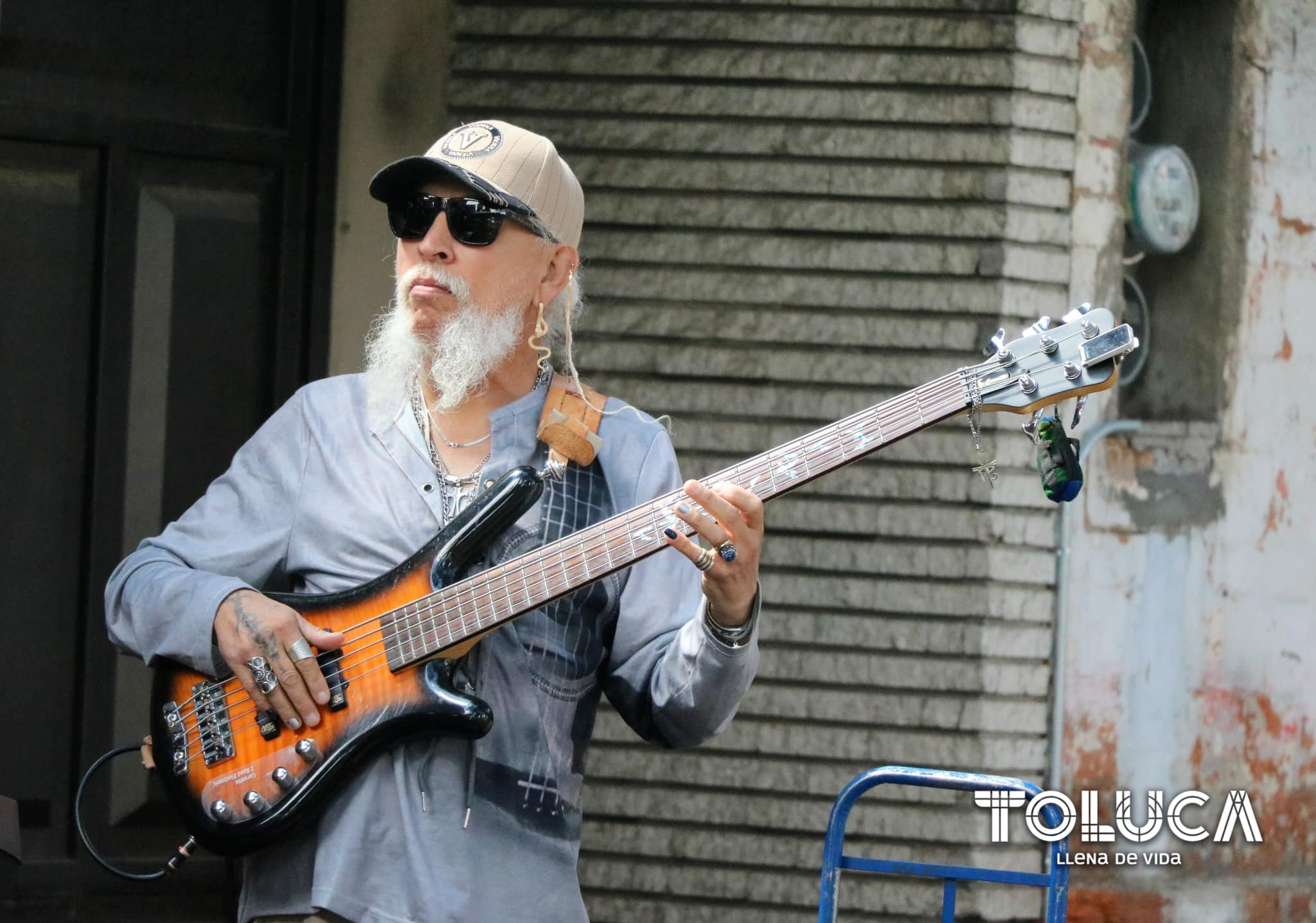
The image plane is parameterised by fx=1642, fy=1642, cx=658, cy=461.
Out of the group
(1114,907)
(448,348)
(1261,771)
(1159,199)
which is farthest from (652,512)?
(1261,771)

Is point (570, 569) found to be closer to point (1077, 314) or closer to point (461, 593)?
point (461, 593)

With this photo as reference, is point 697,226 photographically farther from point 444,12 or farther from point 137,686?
point 137,686

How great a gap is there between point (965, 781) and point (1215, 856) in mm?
2430

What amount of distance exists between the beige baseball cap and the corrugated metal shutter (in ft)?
6.12

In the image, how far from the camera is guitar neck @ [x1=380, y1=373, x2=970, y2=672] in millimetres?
2639

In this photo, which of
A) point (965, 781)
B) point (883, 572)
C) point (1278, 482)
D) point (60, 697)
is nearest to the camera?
point (965, 781)

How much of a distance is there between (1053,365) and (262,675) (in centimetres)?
139

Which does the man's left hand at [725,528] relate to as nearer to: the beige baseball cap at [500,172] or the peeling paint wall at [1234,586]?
the beige baseball cap at [500,172]

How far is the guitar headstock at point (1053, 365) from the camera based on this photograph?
264 cm

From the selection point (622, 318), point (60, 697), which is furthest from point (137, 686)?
point (622, 318)

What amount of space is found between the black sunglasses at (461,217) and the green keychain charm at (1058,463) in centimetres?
96

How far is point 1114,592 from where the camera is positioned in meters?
4.86

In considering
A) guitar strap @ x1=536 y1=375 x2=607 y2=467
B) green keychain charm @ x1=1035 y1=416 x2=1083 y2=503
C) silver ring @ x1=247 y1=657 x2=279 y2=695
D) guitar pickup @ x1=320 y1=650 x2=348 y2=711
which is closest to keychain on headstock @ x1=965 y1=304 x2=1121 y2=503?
green keychain charm @ x1=1035 y1=416 x2=1083 y2=503

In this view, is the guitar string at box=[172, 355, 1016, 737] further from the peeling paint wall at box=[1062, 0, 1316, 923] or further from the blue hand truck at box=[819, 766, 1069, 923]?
the peeling paint wall at box=[1062, 0, 1316, 923]
